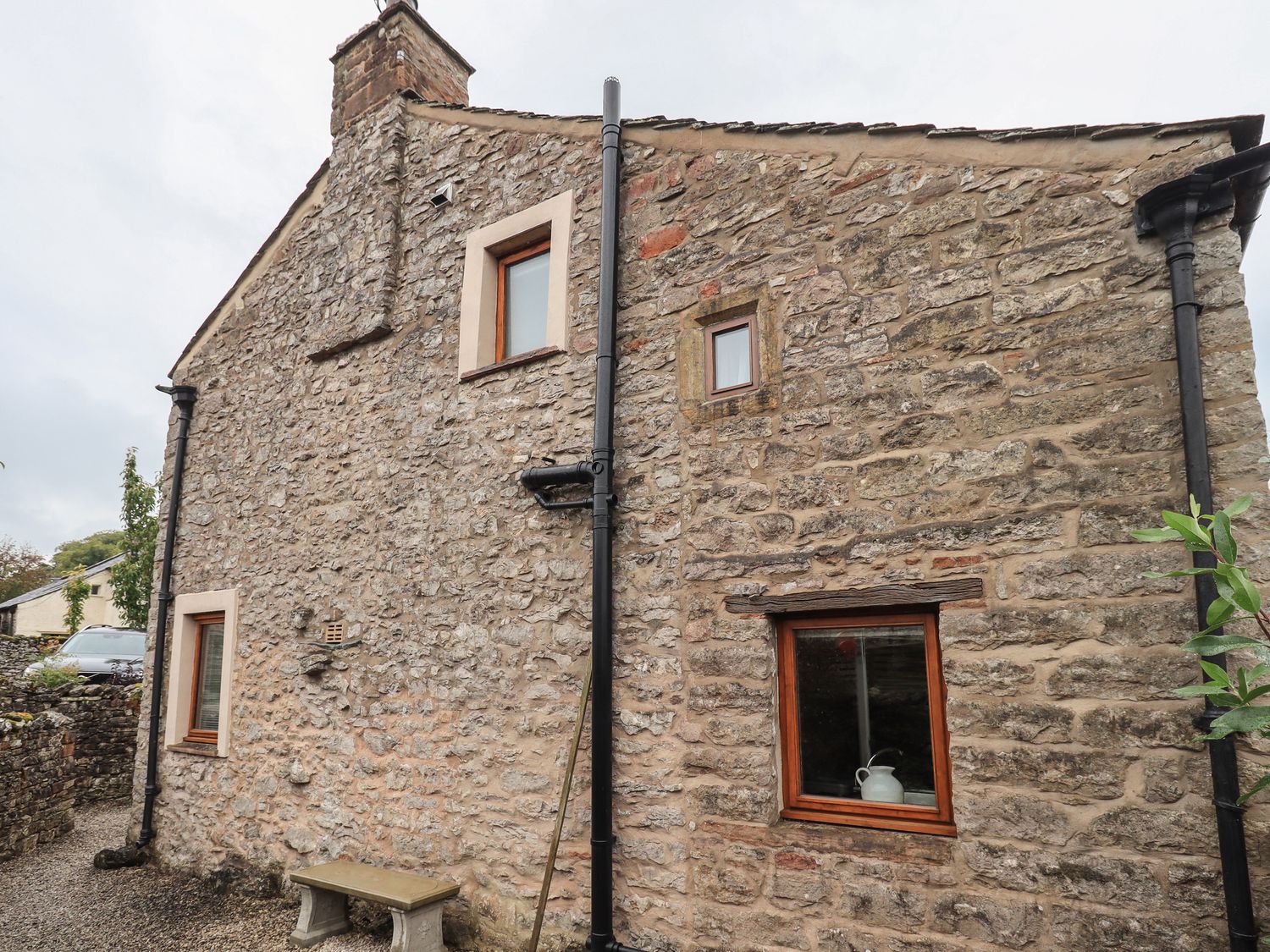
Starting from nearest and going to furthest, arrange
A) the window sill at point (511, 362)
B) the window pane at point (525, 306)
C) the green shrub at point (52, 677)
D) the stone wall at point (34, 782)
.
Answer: the window sill at point (511, 362)
the window pane at point (525, 306)
the stone wall at point (34, 782)
the green shrub at point (52, 677)

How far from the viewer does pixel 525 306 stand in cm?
539

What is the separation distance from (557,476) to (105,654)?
40.8 feet

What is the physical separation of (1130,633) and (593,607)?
7.85 feet

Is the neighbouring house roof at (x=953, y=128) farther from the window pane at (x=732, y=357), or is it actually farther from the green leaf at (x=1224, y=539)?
the green leaf at (x=1224, y=539)

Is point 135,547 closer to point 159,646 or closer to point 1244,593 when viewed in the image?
point 159,646

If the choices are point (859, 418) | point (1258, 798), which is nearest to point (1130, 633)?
point (1258, 798)

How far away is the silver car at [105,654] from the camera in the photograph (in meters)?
12.5

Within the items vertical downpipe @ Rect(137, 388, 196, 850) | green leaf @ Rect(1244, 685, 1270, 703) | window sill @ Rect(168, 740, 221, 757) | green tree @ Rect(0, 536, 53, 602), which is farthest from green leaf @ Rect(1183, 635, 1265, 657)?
green tree @ Rect(0, 536, 53, 602)

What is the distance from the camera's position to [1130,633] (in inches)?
117

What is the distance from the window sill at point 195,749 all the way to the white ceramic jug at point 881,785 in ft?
17.2

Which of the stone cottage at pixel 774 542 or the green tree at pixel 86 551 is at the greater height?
the green tree at pixel 86 551

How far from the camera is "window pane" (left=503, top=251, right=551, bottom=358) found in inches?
209

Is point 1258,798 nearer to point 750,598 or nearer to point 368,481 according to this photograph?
point 750,598

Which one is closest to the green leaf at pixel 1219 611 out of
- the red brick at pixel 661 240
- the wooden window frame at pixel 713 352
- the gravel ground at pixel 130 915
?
the wooden window frame at pixel 713 352
